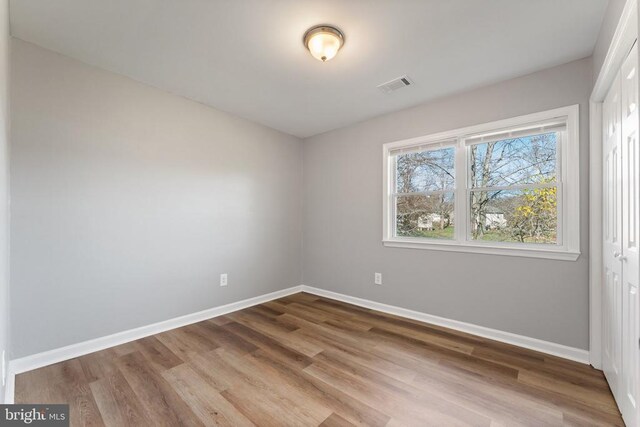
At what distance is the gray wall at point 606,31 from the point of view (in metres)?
1.48

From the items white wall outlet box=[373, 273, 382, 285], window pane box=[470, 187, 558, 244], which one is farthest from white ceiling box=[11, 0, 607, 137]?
white wall outlet box=[373, 273, 382, 285]

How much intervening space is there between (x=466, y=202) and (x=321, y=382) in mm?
2183

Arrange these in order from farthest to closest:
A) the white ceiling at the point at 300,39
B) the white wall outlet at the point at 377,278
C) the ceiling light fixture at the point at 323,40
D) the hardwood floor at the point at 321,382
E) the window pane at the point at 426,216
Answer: the white wall outlet at the point at 377,278
the window pane at the point at 426,216
the ceiling light fixture at the point at 323,40
the white ceiling at the point at 300,39
the hardwood floor at the point at 321,382

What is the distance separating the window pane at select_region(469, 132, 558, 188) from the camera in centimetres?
243

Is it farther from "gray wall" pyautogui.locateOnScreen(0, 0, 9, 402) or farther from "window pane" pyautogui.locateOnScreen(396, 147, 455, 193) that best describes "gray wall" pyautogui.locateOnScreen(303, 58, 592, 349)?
"gray wall" pyautogui.locateOnScreen(0, 0, 9, 402)

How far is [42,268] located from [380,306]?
322cm

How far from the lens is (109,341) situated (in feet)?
7.82

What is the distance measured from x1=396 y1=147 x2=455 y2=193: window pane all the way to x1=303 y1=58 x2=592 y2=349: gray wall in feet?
0.86

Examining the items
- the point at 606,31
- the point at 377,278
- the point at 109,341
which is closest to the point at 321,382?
the point at 377,278

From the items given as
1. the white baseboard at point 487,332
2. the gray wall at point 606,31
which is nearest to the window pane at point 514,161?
the gray wall at point 606,31

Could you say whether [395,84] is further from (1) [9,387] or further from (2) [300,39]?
(1) [9,387]

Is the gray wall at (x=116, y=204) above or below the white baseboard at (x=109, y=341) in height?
above

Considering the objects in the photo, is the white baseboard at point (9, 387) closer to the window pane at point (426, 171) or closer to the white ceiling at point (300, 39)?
the white ceiling at point (300, 39)

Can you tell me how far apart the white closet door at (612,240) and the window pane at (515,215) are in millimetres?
461
